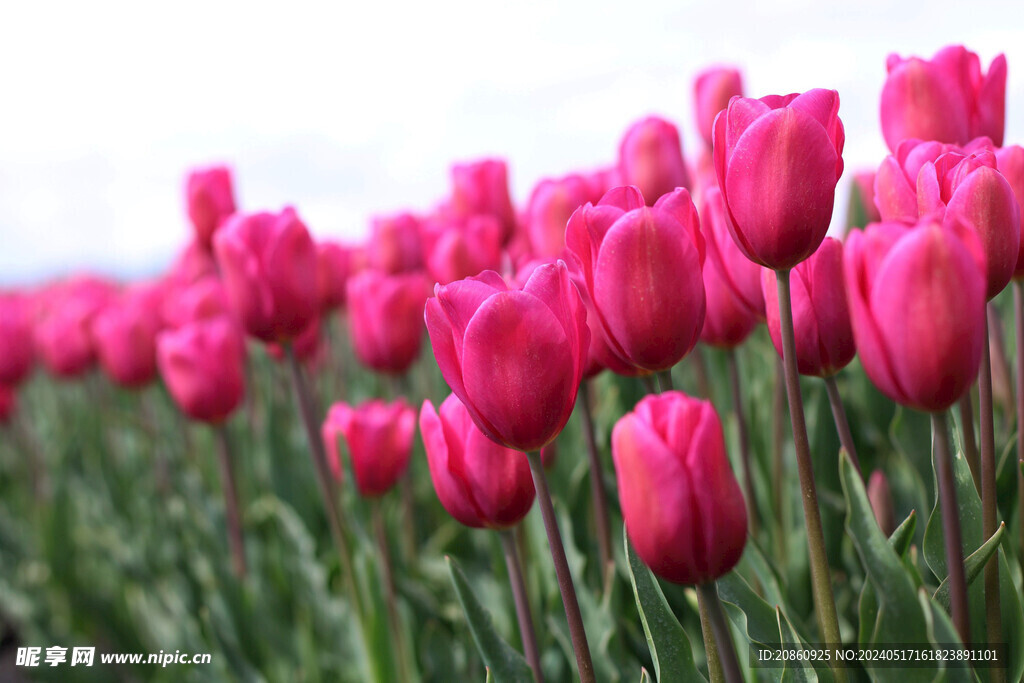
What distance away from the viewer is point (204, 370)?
62.9 inches

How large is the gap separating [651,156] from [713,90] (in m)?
0.46

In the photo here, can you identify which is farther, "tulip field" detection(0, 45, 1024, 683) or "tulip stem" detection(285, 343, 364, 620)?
"tulip stem" detection(285, 343, 364, 620)

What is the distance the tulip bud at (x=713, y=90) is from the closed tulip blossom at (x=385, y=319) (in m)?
0.73

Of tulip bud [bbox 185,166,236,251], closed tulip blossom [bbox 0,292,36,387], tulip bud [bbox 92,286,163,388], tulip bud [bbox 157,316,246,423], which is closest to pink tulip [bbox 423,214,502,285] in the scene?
tulip bud [bbox 157,316,246,423]

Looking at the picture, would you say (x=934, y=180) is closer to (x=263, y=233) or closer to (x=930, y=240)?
(x=930, y=240)

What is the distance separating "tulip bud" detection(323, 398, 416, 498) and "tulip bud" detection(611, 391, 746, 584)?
82 cm

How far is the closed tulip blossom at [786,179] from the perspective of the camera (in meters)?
0.60

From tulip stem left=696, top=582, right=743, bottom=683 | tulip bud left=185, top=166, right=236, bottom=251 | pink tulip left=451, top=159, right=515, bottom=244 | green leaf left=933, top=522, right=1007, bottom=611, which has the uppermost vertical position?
tulip bud left=185, top=166, right=236, bottom=251

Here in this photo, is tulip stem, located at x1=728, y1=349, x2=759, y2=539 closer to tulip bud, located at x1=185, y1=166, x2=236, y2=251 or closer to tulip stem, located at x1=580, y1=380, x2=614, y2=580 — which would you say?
tulip stem, located at x1=580, y1=380, x2=614, y2=580

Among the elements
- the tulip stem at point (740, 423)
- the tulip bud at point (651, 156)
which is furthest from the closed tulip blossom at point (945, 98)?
the tulip bud at point (651, 156)

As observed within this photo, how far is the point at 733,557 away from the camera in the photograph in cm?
54

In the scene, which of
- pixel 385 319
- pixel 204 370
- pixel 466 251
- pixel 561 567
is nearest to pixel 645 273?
pixel 561 567

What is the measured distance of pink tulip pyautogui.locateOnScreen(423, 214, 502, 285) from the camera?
147cm

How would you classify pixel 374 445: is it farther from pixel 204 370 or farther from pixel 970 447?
pixel 970 447
